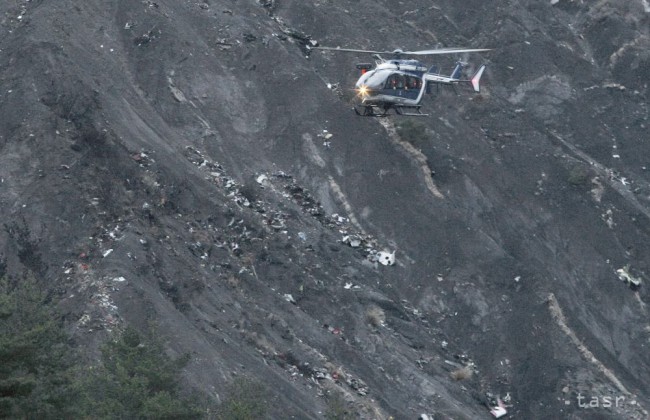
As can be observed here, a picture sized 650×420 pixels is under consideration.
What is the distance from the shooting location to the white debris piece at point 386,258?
45.8m

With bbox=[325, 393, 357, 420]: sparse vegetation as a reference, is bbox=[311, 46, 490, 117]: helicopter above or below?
above

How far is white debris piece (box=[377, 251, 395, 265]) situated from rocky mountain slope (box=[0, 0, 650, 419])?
0.08m

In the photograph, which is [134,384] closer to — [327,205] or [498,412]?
[498,412]

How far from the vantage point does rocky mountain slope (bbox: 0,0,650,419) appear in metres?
37.2

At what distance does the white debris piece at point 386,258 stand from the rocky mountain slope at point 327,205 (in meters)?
0.08

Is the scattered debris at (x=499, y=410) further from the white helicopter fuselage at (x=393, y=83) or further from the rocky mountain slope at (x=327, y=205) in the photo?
the white helicopter fuselage at (x=393, y=83)

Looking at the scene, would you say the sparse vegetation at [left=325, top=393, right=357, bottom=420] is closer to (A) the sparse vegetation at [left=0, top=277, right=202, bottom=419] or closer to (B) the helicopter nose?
(A) the sparse vegetation at [left=0, top=277, right=202, bottom=419]

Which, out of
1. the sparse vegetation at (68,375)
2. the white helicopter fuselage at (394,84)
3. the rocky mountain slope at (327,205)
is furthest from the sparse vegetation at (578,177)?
the sparse vegetation at (68,375)

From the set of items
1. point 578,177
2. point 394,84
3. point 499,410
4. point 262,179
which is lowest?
point 499,410

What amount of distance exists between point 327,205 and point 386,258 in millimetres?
3448

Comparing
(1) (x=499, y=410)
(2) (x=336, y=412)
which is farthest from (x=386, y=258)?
(2) (x=336, y=412)

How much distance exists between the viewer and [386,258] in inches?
1809

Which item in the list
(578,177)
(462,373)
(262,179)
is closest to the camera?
(462,373)

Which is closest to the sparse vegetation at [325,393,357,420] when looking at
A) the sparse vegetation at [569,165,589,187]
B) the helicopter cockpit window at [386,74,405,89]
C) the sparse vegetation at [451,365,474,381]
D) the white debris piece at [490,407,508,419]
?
the sparse vegetation at [451,365,474,381]
